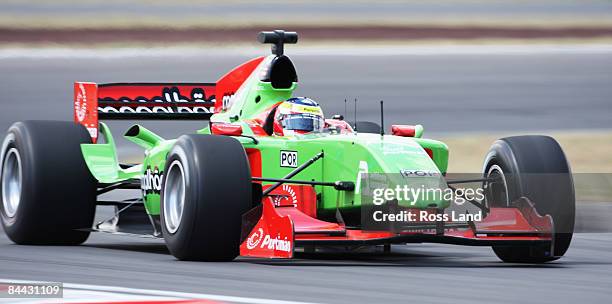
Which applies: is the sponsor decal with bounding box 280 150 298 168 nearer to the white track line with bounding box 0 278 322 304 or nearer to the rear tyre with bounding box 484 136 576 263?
the rear tyre with bounding box 484 136 576 263

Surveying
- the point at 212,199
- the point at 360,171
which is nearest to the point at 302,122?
the point at 360,171

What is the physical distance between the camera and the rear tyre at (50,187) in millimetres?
11648

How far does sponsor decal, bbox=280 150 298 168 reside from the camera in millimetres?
10484

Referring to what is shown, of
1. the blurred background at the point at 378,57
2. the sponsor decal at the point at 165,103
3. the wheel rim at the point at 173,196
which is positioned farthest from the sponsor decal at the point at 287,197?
the blurred background at the point at 378,57

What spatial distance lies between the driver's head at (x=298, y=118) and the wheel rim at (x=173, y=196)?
1.15 metres

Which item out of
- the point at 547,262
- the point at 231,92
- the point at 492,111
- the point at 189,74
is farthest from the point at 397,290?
the point at 189,74

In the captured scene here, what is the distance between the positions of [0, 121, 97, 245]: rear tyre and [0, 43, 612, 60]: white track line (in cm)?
1190

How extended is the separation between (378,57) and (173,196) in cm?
1517

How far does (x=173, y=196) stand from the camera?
10.1m

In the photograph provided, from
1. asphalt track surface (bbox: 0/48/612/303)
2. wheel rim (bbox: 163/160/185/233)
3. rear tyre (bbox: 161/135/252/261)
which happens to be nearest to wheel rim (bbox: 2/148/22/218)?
asphalt track surface (bbox: 0/48/612/303)

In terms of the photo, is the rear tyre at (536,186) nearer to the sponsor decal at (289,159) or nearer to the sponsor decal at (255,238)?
the sponsor decal at (289,159)

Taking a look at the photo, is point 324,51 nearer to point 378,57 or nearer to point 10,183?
point 378,57

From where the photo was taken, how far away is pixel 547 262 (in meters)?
10.3

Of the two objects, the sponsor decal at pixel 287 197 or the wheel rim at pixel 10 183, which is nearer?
the sponsor decal at pixel 287 197
